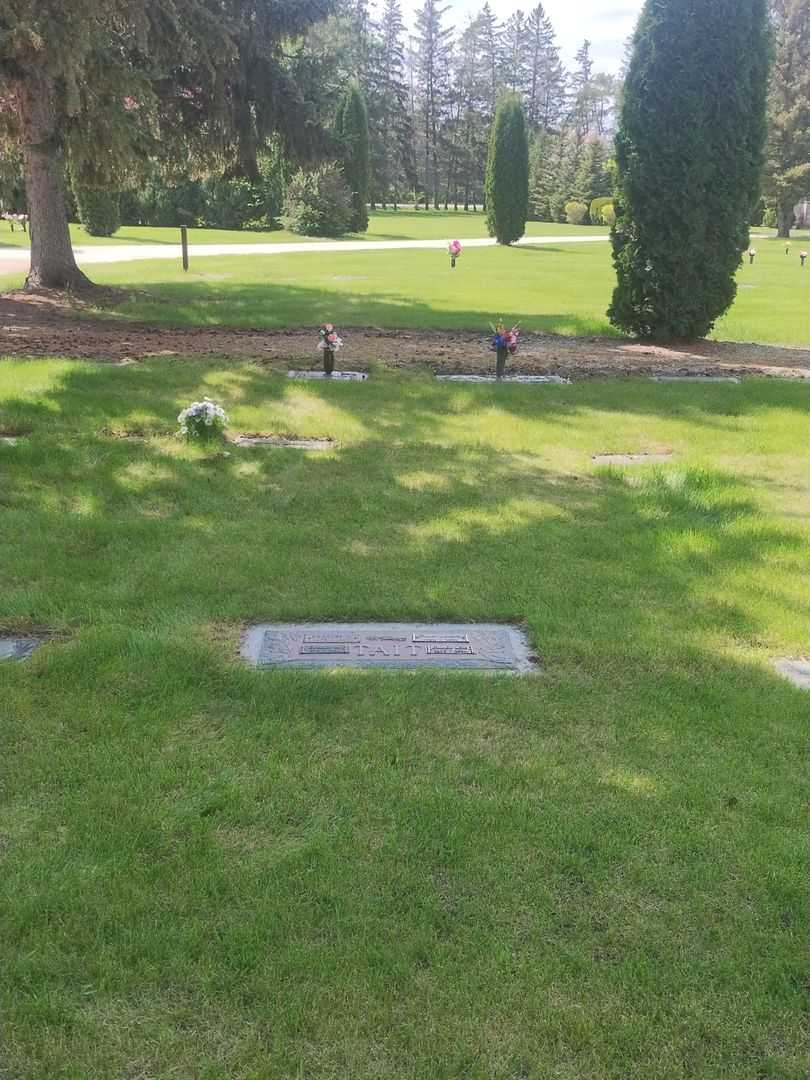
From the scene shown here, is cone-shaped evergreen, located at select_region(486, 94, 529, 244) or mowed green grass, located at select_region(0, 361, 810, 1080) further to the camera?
cone-shaped evergreen, located at select_region(486, 94, 529, 244)

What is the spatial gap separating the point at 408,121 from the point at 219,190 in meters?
32.6

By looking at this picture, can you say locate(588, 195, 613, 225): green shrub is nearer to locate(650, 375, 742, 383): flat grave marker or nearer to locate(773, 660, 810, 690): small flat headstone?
locate(650, 375, 742, 383): flat grave marker

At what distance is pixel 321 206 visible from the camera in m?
37.5

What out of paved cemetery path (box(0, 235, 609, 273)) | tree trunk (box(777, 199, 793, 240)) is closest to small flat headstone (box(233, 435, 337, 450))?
paved cemetery path (box(0, 235, 609, 273))

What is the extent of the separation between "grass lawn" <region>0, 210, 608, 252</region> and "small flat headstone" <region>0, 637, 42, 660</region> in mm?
27731

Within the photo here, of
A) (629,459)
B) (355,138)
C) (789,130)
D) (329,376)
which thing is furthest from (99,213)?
(789,130)

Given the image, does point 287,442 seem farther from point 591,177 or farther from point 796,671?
point 591,177

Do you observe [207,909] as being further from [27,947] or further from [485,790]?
[485,790]

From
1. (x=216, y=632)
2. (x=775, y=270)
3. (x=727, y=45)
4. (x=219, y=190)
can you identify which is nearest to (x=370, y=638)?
(x=216, y=632)

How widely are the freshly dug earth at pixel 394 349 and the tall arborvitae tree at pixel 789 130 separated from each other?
37.1m

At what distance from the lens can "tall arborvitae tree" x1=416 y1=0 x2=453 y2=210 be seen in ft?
242

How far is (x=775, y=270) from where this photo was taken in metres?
25.4

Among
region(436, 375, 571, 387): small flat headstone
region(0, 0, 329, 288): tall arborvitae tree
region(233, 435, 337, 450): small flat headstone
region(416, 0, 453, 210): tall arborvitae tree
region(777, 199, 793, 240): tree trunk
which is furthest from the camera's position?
region(416, 0, 453, 210): tall arborvitae tree

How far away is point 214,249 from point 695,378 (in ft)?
73.7
